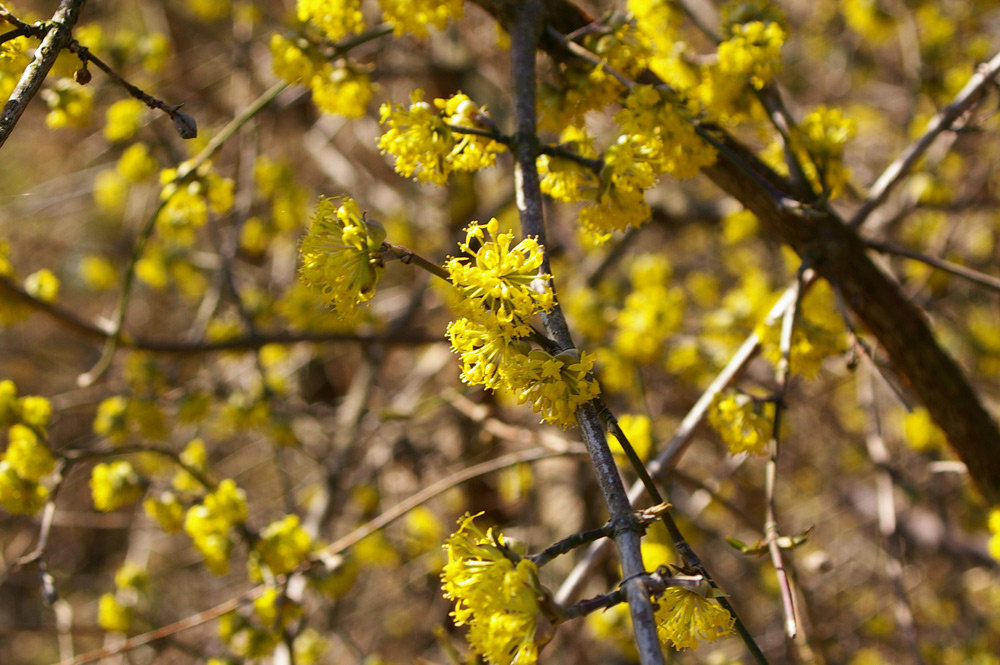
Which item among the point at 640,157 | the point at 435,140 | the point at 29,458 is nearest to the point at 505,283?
the point at 435,140

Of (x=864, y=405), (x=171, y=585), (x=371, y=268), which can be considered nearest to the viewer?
(x=371, y=268)

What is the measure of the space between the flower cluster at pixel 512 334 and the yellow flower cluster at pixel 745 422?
771 mm

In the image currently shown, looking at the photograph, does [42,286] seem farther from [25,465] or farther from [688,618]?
[688,618]

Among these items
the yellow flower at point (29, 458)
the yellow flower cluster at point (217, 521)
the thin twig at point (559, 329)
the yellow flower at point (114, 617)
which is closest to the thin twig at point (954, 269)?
the thin twig at point (559, 329)

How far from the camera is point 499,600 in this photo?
51.4 inches

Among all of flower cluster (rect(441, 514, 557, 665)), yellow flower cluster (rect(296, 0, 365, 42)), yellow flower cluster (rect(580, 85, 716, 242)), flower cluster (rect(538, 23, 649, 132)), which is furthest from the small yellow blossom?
flower cluster (rect(441, 514, 557, 665))

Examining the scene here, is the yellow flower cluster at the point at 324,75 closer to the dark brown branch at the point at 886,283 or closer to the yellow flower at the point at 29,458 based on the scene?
the dark brown branch at the point at 886,283

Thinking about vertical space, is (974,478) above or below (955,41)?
below

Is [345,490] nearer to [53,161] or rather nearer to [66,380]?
[66,380]

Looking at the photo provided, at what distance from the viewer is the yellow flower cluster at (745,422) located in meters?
2.06

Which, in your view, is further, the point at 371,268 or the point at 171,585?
the point at 171,585

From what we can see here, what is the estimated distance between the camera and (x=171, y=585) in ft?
19.5

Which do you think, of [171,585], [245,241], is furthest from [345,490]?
[171,585]

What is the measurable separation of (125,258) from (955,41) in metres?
5.73
